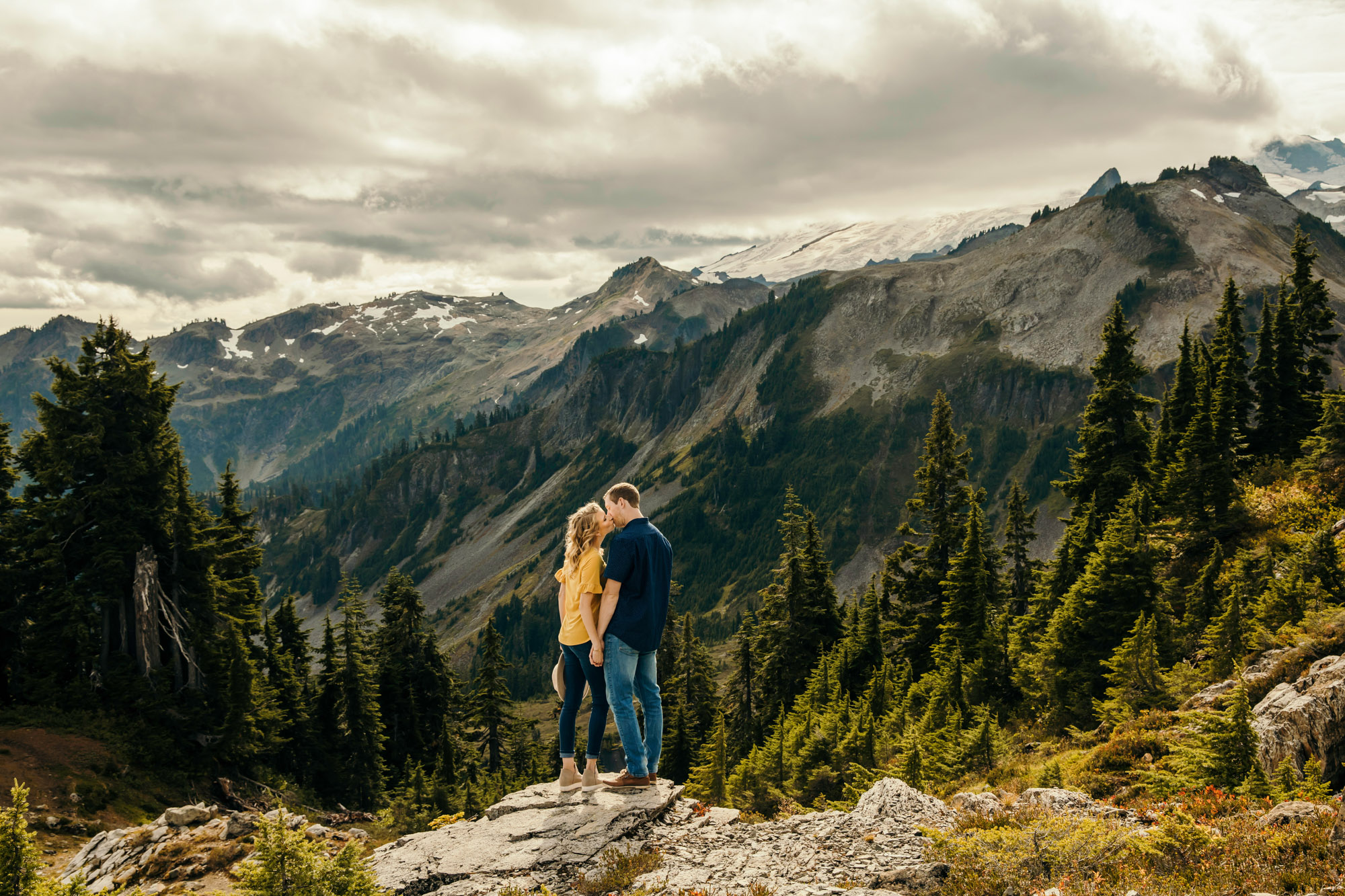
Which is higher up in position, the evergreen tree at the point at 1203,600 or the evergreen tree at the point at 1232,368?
the evergreen tree at the point at 1232,368

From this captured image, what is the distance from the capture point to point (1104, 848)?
10.0 metres

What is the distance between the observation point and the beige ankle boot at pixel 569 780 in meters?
13.3

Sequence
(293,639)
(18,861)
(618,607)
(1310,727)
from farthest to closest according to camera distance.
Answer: (293,639) → (1310,727) → (618,607) → (18,861)

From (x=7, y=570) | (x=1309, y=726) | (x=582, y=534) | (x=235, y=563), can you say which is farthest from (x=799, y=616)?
(x=7, y=570)

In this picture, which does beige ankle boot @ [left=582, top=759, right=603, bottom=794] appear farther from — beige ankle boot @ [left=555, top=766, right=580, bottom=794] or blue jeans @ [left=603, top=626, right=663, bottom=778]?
blue jeans @ [left=603, top=626, right=663, bottom=778]

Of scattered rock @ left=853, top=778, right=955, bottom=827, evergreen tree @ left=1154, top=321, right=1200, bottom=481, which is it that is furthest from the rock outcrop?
evergreen tree @ left=1154, top=321, right=1200, bottom=481

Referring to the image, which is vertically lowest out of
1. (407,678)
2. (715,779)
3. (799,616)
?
(407,678)

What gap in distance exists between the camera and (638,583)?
12.1 metres

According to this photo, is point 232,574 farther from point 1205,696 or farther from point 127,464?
point 1205,696

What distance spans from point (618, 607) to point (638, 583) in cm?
54

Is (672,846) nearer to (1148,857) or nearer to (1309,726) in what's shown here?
(1148,857)

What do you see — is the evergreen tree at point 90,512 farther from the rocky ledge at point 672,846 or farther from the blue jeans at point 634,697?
the blue jeans at point 634,697

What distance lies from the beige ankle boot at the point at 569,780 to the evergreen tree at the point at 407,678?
140 feet

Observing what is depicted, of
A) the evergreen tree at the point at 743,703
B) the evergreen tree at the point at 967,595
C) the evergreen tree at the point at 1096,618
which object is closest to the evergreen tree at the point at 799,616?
the evergreen tree at the point at 743,703
